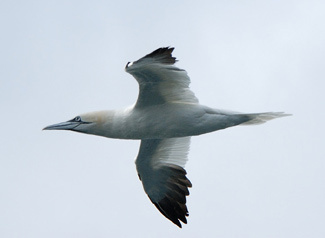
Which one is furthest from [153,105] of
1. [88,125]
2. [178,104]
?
[88,125]

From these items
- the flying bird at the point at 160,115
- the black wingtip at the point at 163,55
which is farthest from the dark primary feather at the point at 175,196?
the black wingtip at the point at 163,55

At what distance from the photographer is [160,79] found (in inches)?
461

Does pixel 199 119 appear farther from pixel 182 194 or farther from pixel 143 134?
pixel 182 194

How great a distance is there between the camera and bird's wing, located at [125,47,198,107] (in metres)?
11.1

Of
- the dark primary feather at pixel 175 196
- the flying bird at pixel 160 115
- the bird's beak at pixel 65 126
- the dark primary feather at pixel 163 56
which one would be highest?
the dark primary feather at pixel 163 56

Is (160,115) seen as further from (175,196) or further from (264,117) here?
(175,196)

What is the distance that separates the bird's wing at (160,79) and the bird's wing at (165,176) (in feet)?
5.88

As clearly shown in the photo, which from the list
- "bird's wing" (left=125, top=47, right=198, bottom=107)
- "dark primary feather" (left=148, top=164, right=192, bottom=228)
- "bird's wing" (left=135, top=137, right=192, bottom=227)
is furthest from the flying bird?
"dark primary feather" (left=148, top=164, right=192, bottom=228)

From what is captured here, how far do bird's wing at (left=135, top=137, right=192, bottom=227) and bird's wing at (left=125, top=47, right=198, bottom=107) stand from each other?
5.88 feet

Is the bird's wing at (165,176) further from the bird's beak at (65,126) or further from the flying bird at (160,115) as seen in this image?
the bird's beak at (65,126)

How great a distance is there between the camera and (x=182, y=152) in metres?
14.0

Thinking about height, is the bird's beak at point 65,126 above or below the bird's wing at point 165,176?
above

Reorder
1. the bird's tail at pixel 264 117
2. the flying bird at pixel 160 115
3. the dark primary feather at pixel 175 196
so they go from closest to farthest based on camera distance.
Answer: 1. the flying bird at pixel 160 115
2. the bird's tail at pixel 264 117
3. the dark primary feather at pixel 175 196

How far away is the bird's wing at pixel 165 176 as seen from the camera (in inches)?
541
